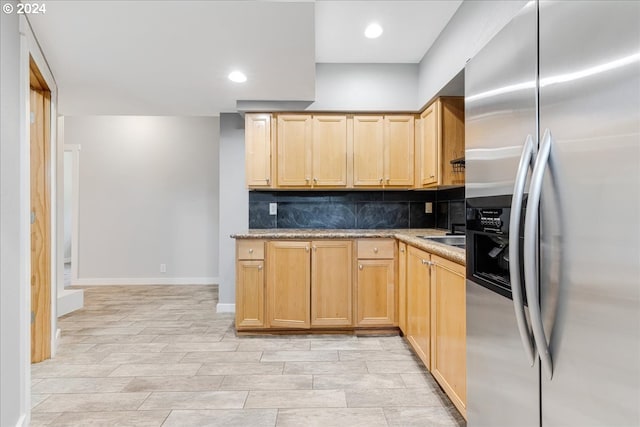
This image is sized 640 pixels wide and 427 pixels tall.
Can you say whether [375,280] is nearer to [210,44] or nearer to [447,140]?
[447,140]

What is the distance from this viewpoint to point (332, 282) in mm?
3277

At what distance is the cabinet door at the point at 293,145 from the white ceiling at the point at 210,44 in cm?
23

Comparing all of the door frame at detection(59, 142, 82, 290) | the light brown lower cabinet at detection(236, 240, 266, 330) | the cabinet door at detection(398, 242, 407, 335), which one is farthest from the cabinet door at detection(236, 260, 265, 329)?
the door frame at detection(59, 142, 82, 290)

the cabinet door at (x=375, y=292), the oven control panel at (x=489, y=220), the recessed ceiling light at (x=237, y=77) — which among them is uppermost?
the recessed ceiling light at (x=237, y=77)

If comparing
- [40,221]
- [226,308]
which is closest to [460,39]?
[40,221]

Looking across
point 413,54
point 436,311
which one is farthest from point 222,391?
point 413,54

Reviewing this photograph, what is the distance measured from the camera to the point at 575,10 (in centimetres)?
86

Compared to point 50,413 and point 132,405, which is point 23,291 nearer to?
point 50,413

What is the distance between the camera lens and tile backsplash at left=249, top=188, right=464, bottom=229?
4000mm

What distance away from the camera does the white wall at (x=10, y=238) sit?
1671 millimetres

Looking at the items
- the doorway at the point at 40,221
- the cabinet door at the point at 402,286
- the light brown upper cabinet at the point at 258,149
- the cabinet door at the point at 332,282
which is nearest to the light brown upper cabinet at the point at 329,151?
the light brown upper cabinet at the point at 258,149

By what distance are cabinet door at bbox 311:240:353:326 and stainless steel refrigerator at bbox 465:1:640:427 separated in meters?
1.98

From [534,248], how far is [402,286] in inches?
86.1

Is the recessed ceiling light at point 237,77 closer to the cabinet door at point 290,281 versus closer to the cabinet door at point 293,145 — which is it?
the cabinet door at point 293,145
